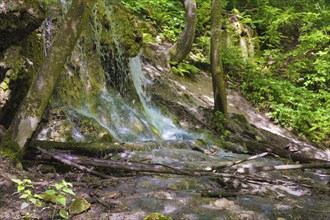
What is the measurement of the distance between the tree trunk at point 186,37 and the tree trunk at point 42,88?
9.09 m

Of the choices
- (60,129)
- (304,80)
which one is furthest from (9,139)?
(304,80)

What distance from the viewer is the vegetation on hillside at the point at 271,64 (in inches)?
479

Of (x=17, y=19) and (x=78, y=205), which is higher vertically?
(x=17, y=19)

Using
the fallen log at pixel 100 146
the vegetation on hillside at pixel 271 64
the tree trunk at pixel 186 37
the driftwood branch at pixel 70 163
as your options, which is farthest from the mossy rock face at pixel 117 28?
the driftwood branch at pixel 70 163

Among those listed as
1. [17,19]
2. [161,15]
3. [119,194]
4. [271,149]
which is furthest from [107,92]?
[161,15]

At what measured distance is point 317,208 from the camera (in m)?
3.69

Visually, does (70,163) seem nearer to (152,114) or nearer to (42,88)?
(42,88)

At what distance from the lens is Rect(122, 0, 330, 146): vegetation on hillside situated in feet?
39.9

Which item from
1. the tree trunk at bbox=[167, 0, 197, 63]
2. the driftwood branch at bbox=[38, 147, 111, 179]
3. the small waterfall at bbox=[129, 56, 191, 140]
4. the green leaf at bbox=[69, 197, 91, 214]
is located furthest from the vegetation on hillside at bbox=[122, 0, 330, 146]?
the green leaf at bbox=[69, 197, 91, 214]

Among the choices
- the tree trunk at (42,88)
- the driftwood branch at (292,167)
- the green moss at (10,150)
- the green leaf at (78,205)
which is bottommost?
the green leaf at (78,205)

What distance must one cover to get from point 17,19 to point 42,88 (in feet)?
5.02

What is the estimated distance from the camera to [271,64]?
15.9 metres

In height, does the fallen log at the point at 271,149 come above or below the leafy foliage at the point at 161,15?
below

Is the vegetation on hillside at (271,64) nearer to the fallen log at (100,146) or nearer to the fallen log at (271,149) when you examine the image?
the fallen log at (271,149)
